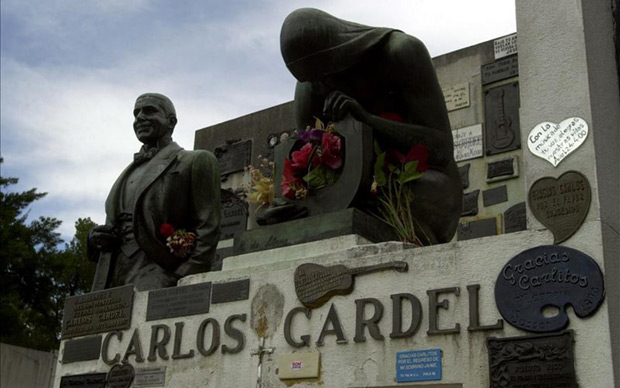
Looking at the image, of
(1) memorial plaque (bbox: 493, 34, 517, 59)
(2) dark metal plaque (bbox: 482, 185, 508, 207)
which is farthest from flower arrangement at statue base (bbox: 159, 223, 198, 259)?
(1) memorial plaque (bbox: 493, 34, 517, 59)

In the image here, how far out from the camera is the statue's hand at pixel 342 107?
6516mm

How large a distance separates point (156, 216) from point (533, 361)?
422 centimetres

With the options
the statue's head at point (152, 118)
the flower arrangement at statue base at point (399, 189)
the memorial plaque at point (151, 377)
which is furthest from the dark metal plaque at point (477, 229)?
the memorial plaque at point (151, 377)

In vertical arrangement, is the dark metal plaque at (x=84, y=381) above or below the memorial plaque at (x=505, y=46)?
below

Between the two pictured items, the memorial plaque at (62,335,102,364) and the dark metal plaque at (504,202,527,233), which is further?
the dark metal plaque at (504,202,527,233)

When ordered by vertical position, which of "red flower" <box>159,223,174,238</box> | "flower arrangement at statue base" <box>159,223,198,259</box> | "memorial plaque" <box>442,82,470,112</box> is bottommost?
"flower arrangement at statue base" <box>159,223,198,259</box>

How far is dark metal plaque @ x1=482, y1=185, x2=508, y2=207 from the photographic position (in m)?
11.5

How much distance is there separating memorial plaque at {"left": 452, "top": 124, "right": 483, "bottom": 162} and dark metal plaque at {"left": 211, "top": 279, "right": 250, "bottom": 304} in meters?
6.47

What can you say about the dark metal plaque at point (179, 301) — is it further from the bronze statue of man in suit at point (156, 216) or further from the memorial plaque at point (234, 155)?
the memorial plaque at point (234, 155)

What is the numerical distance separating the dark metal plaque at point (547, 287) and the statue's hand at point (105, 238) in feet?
14.1

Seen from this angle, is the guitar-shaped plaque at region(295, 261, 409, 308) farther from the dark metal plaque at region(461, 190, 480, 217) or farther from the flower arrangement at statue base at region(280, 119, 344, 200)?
the dark metal plaque at region(461, 190, 480, 217)

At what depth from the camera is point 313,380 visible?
5449 mm

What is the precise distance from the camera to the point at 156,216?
7754 mm

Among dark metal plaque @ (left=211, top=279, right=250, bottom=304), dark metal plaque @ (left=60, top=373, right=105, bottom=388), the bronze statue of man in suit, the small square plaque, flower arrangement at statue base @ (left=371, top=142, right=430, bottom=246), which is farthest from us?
the bronze statue of man in suit
